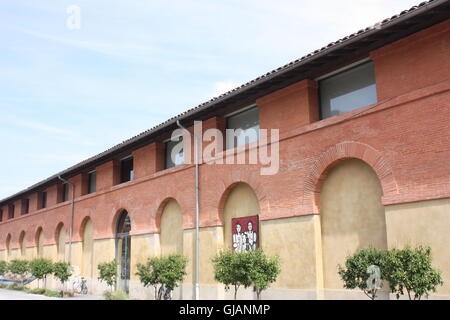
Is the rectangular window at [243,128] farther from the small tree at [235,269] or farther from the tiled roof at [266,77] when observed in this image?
the small tree at [235,269]

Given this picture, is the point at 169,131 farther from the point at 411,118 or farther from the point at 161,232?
the point at 411,118

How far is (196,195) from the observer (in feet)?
51.5

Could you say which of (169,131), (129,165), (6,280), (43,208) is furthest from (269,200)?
(6,280)

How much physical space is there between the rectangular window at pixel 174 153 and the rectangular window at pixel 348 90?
6425 millimetres

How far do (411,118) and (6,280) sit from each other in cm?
2799

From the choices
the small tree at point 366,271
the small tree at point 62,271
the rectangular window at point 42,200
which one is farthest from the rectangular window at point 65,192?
the small tree at point 366,271

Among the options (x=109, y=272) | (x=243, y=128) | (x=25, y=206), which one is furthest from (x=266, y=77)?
(x=25, y=206)

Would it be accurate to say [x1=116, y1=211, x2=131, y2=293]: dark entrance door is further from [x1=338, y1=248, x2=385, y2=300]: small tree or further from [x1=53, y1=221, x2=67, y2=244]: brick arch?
[x1=338, y1=248, x2=385, y2=300]: small tree

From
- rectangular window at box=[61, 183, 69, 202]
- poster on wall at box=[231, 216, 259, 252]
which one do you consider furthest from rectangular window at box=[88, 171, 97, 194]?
poster on wall at box=[231, 216, 259, 252]

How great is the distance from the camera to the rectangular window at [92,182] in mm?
24050

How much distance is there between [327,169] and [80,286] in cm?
1596

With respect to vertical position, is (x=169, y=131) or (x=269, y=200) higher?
(x=169, y=131)

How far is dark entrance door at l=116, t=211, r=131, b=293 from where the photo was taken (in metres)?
20.0

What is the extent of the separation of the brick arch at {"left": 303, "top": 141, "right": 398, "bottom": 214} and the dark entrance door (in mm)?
10516
